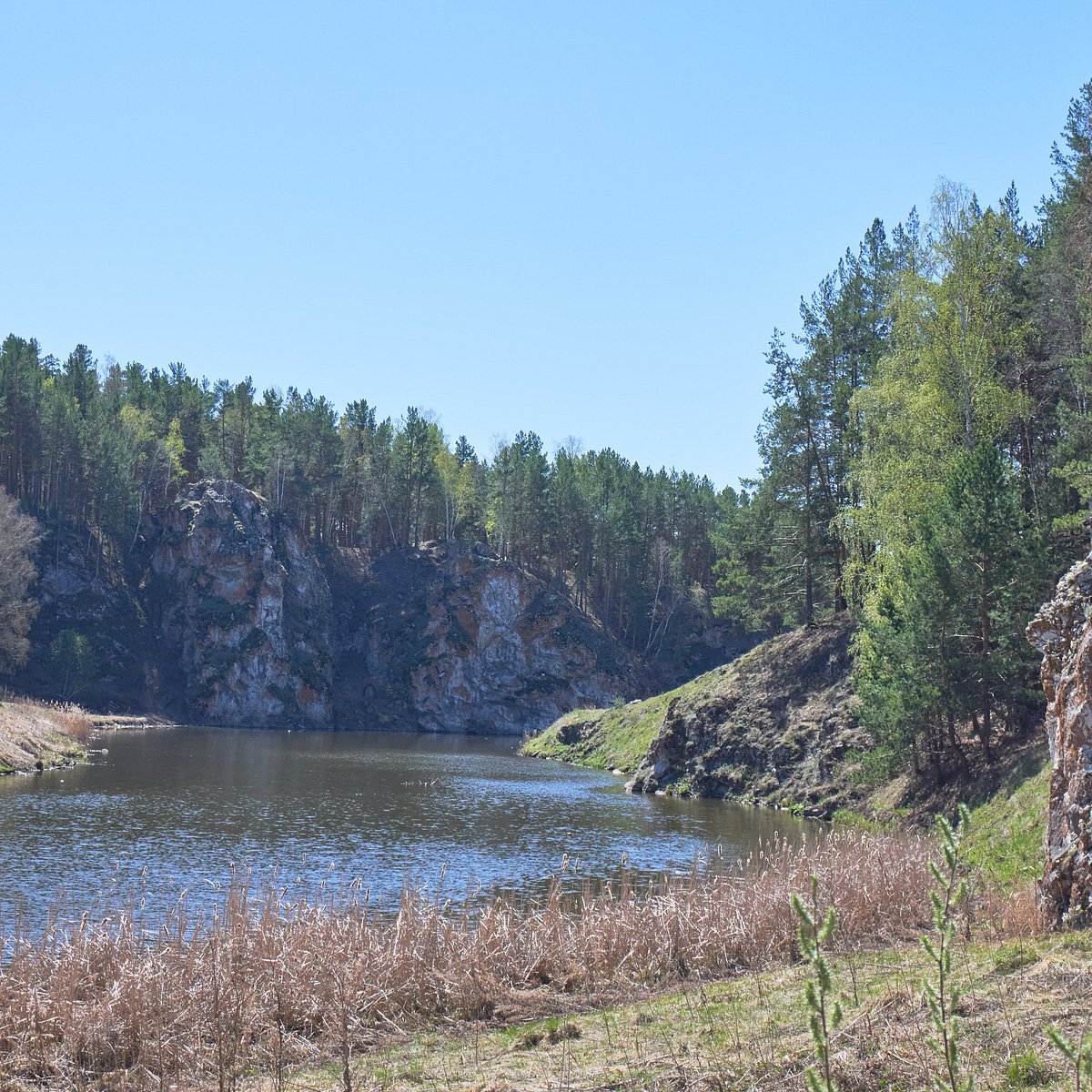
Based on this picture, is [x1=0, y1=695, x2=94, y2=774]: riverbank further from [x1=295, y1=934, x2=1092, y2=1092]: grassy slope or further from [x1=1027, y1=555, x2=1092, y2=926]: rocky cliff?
[x1=1027, y1=555, x2=1092, y2=926]: rocky cliff

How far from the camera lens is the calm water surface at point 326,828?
24.3 meters

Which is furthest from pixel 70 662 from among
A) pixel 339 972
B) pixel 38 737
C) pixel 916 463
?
pixel 339 972

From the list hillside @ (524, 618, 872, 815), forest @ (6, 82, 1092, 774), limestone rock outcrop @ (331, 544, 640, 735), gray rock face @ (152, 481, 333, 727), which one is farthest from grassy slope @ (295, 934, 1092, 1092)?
limestone rock outcrop @ (331, 544, 640, 735)

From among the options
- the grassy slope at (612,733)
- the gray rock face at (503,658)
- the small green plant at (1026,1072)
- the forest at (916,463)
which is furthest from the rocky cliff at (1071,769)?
the gray rock face at (503,658)

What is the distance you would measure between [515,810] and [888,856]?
73.5ft

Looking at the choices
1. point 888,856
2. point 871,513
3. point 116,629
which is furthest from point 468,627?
point 888,856

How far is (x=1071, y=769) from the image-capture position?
591 inches

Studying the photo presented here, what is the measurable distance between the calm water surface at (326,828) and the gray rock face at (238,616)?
40353 millimetres

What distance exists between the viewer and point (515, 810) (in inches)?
1575

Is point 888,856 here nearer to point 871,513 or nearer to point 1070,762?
point 1070,762

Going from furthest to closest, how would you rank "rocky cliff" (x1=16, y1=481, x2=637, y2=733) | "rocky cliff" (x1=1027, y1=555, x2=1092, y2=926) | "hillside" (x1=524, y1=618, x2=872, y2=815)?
"rocky cliff" (x1=16, y1=481, x2=637, y2=733) → "hillside" (x1=524, y1=618, x2=872, y2=815) → "rocky cliff" (x1=1027, y1=555, x2=1092, y2=926)

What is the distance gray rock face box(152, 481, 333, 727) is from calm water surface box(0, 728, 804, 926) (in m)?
40.4

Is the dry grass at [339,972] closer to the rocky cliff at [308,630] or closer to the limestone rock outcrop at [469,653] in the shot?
the rocky cliff at [308,630]

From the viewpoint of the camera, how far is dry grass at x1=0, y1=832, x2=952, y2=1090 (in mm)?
11039
